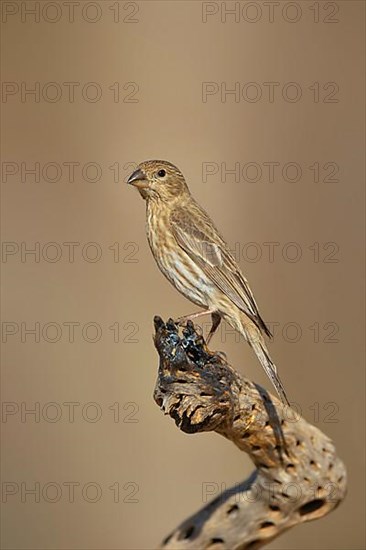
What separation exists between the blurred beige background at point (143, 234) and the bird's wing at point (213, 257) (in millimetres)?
1334

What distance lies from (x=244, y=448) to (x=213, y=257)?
0.70m

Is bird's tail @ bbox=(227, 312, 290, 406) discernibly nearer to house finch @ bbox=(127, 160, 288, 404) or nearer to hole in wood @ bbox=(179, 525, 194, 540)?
house finch @ bbox=(127, 160, 288, 404)

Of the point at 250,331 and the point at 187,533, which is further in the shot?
the point at 250,331

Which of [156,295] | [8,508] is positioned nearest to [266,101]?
[156,295]

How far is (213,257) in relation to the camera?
8.96 feet

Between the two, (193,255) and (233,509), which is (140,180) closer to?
(193,255)

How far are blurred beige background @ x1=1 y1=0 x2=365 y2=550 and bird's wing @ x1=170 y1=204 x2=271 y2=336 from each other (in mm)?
1334

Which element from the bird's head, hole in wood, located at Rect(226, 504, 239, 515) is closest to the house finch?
the bird's head

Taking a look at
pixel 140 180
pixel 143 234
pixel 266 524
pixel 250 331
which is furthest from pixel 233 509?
pixel 143 234

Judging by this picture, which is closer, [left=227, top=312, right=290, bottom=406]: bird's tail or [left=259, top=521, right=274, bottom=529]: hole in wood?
[left=259, top=521, right=274, bottom=529]: hole in wood

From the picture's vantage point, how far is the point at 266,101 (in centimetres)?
425

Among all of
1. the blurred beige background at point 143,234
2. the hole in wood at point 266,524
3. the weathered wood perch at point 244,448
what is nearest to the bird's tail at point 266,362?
the weathered wood perch at point 244,448

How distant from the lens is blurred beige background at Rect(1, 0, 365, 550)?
13.5 ft

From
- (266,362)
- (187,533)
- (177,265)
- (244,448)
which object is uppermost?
(177,265)
